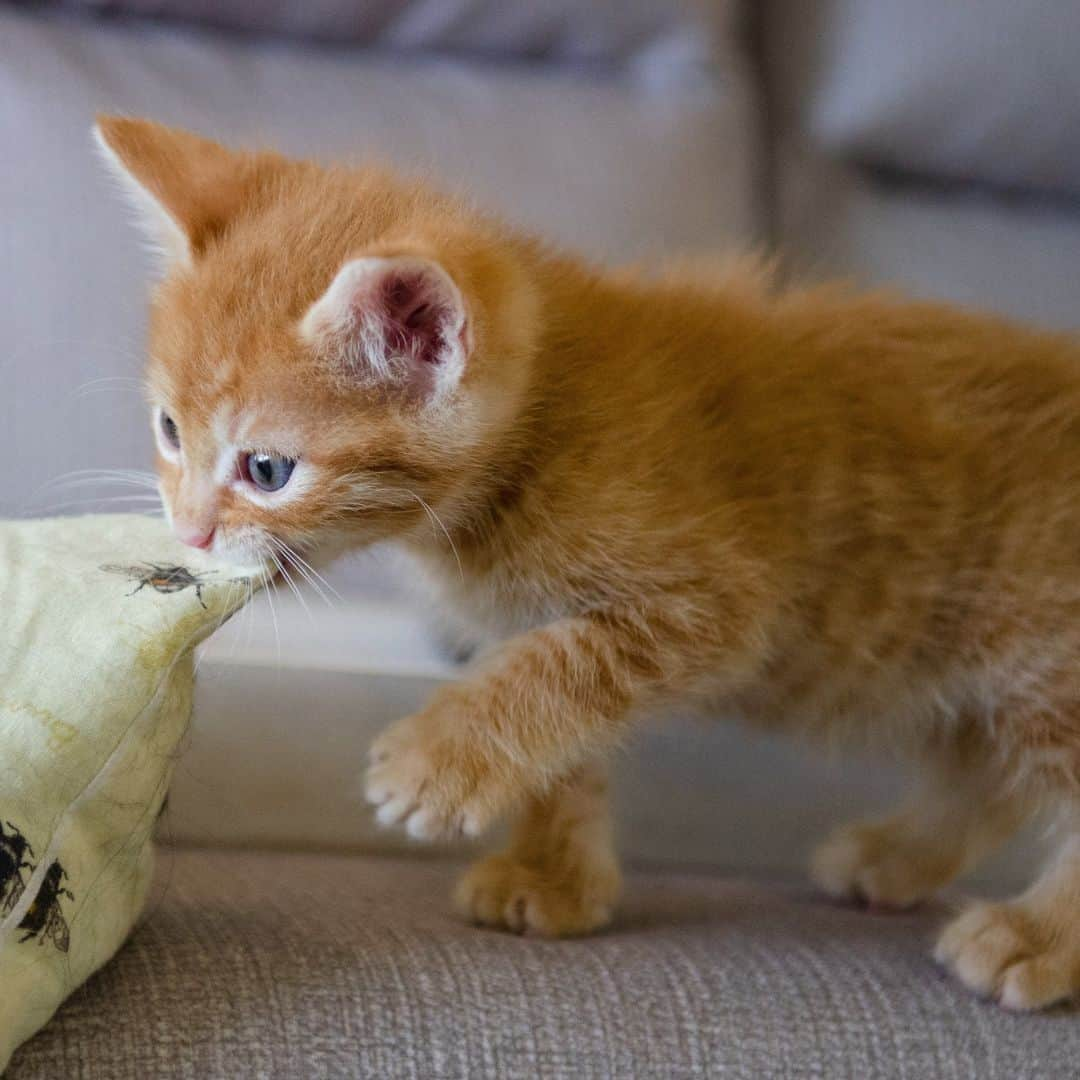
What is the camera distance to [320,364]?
92cm

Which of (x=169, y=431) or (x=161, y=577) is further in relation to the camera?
(x=169, y=431)

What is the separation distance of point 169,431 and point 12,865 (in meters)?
0.41

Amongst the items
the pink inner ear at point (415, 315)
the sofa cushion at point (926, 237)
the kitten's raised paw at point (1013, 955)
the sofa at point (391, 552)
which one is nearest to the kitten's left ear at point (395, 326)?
the pink inner ear at point (415, 315)

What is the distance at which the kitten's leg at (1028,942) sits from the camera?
1.07m

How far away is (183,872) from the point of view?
3.66 feet

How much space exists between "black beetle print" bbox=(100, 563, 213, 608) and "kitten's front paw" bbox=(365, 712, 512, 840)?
0.22 meters

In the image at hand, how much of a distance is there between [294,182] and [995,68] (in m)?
1.07

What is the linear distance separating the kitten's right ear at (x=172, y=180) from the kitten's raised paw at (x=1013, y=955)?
0.87 metres

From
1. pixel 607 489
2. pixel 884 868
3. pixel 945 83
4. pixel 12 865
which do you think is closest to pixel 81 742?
pixel 12 865

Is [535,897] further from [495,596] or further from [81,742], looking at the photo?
[81,742]

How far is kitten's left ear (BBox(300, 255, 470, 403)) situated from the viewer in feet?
2.80

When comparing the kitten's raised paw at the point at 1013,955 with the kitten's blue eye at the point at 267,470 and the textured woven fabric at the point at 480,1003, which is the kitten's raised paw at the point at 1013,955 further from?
the kitten's blue eye at the point at 267,470

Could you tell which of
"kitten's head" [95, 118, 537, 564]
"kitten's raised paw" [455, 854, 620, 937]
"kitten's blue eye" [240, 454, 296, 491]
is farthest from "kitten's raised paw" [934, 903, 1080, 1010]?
"kitten's blue eye" [240, 454, 296, 491]

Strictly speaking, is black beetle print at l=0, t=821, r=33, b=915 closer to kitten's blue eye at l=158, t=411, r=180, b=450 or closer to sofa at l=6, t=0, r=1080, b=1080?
sofa at l=6, t=0, r=1080, b=1080
